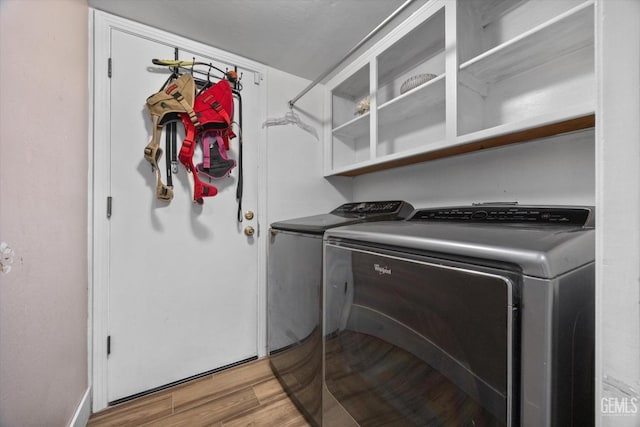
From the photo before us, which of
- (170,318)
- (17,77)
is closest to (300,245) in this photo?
(170,318)

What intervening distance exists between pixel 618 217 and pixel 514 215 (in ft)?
2.37

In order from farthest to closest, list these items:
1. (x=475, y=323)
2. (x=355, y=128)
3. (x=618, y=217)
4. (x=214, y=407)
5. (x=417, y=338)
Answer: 1. (x=355, y=128)
2. (x=214, y=407)
3. (x=417, y=338)
4. (x=475, y=323)
5. (x=618, y=217)

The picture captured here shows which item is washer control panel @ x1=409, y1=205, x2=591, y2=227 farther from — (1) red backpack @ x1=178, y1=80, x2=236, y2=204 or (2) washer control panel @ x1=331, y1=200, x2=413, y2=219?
(1) red backpack @ x1=178, y1=80, x2=236, y2=204

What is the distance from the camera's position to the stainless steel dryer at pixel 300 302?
46.6 inches

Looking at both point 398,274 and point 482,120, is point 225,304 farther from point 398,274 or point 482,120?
point 482,120

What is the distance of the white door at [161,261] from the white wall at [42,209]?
15cm

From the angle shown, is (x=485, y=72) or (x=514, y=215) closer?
(x=514, y=215)

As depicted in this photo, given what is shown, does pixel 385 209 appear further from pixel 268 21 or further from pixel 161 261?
pixel 161 261

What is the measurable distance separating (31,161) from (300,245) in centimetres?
107

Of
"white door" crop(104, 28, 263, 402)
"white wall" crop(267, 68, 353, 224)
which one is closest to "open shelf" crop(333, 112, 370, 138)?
"white wall" crop(267, 68, 353, 224)

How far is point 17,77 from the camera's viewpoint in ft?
2.38

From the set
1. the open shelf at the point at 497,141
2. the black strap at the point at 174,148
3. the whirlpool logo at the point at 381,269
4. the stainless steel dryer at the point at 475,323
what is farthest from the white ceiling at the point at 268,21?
the whirlpool logo at the point at 381,269

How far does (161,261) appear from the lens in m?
1.46

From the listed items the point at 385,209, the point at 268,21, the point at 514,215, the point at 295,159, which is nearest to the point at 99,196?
the point at 295,159
